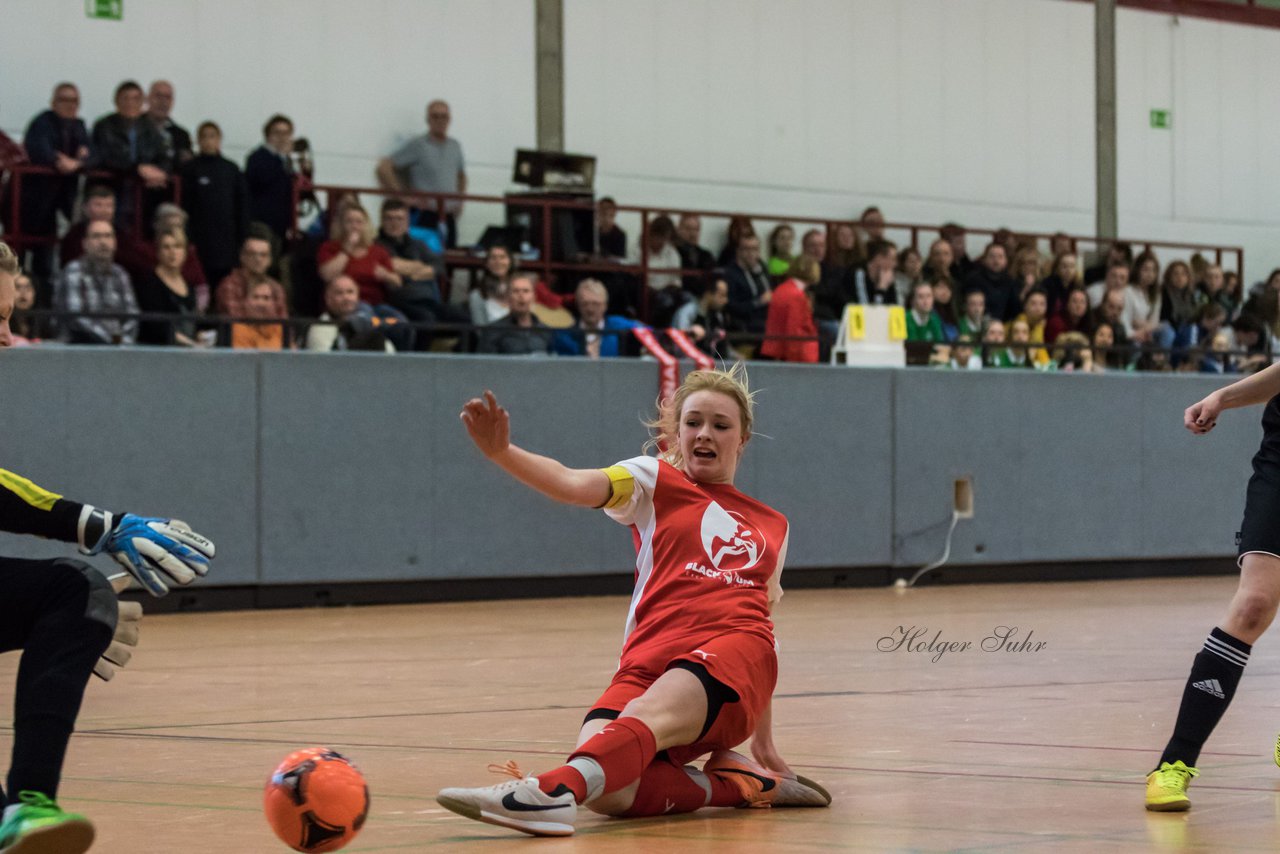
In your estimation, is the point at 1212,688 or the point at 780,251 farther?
the point at 780,251

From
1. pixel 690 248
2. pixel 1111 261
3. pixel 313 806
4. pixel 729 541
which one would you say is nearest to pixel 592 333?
pixel 690 248

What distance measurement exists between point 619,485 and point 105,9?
13.2m

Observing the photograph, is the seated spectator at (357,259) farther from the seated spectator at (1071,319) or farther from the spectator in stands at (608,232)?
the seated spectator at (1071,319)

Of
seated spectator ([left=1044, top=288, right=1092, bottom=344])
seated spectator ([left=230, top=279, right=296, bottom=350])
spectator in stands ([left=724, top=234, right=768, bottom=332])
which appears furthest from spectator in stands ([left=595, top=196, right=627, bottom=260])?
seated spectator ([left=1044, top=288, right=1092, bottom=344])

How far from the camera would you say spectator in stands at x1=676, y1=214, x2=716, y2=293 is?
57.2 feet

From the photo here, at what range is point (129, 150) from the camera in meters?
14.1

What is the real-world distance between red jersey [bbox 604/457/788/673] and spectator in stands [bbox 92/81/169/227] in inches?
388

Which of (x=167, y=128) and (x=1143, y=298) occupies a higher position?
(x=167, y=128)

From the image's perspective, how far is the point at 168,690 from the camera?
7816 millimetres

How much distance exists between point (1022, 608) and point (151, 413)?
257 inches

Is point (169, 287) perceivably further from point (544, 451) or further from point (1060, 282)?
point (1060, 282)

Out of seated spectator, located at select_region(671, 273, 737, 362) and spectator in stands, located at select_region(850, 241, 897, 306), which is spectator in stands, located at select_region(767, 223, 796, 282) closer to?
spectator in stands, located at select_region(850, 241, 897, 306)

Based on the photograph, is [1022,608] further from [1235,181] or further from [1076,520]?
[1235,181]

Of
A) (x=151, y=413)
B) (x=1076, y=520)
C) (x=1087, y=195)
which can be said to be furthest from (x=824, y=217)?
(x=151, y=413)
